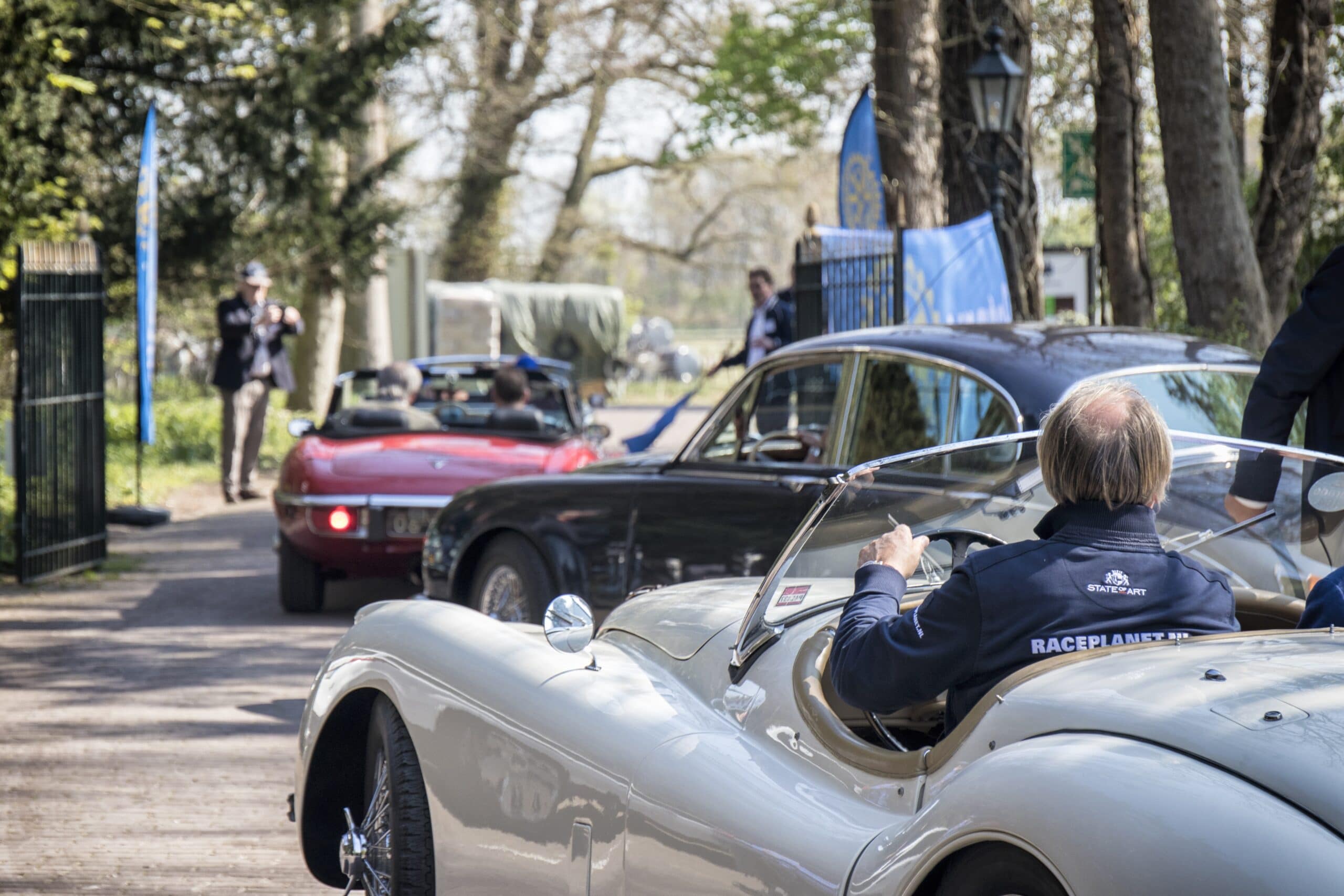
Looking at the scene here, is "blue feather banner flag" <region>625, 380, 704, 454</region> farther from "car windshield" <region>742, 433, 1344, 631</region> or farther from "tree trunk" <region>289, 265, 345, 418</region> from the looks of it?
"tree trunk" <region>289, 265, 345, 418</region>

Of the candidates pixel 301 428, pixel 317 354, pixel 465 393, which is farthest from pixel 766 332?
pixel 317 354

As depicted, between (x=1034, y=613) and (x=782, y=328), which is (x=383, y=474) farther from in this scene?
(x=1034, y=613)

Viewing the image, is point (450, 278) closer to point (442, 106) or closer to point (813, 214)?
point (442, 106)

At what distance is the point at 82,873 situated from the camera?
14.7ft

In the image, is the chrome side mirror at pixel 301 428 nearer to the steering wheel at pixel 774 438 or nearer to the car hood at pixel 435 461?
the car hood at pixel 435 461

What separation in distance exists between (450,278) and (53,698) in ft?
102

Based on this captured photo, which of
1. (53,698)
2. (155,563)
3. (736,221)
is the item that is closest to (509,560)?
(53,698)

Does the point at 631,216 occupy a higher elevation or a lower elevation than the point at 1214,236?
higher

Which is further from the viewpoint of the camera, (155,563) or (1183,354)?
(155,563)

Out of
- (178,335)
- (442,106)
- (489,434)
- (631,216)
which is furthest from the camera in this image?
(631,216)

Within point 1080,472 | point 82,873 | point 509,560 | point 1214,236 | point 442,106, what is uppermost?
point 442,106

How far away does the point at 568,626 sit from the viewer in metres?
3.20

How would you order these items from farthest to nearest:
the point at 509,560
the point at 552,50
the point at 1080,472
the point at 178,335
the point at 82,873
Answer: the point at 178,335 < the point at 552,50 < the point at 509,560 < the point at 82,873 < the point at 1080,472

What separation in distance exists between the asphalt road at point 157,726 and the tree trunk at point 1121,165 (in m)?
5.69
